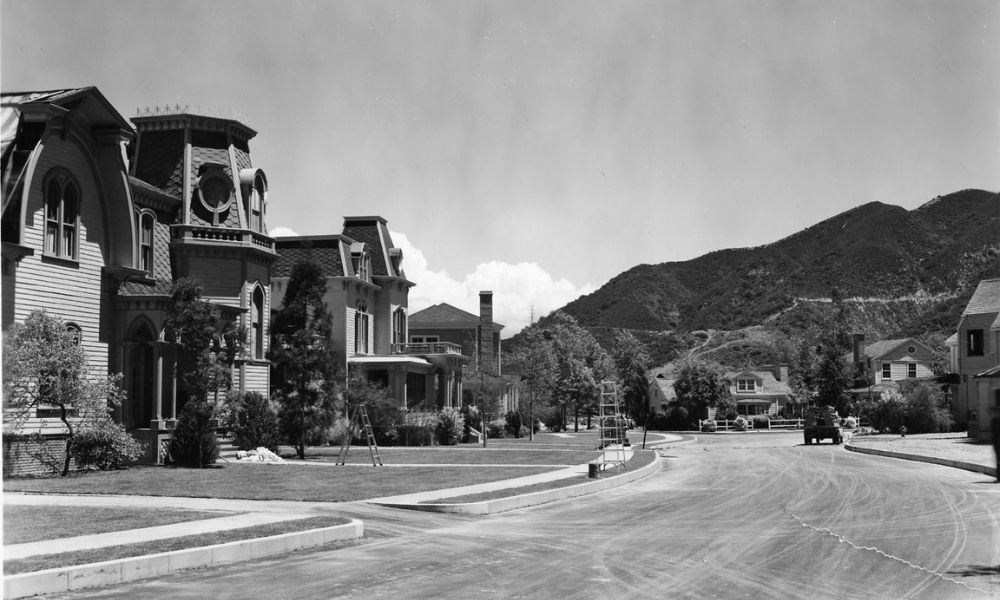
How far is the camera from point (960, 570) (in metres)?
11.8

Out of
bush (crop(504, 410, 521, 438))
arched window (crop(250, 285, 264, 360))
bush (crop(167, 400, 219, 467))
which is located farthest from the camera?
bush (crop(504, 410, 521, 438))

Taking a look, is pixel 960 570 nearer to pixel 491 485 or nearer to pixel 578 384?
pixel 491 485

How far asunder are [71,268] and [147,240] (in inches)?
298

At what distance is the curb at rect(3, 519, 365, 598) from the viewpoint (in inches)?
402

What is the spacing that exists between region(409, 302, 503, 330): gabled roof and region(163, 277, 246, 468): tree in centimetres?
3959

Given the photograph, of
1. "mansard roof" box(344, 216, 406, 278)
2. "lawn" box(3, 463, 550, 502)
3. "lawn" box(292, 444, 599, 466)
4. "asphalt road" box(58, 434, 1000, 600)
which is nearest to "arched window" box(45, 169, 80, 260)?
"lawn" box(3, 463, 550, 502)

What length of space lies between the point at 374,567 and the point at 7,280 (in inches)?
669

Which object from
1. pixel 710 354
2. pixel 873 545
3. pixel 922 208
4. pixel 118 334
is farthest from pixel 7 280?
pixel 922 208

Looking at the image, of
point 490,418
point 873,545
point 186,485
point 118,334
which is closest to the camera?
point 873,545

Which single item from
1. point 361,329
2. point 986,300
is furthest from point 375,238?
point 986,300

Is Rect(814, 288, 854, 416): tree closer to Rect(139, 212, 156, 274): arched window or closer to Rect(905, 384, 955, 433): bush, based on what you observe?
Rect(905, 384, 955, 433): bush

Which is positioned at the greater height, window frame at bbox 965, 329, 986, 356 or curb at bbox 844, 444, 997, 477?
window frame at bbox 965, 329, 986, 356

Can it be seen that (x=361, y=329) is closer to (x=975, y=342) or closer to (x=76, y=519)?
(x=76, y=519)

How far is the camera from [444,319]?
235 ft
